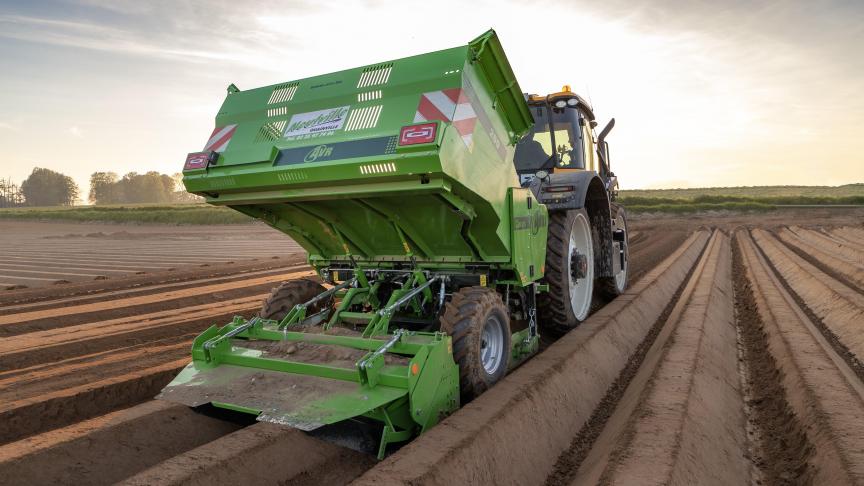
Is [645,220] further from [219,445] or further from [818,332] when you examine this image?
[219,445]

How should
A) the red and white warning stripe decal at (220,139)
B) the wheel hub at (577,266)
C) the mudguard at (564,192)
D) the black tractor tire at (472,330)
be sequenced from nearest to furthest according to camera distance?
the black tractor tire at (472,330) < the red and white warning stripe decal at (220,139) < the mudguard at (564,192) < the wheel hub at (577,266)

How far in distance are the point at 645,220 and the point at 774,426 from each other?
41.2 metres

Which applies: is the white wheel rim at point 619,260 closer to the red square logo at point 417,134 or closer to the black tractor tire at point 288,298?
the black tractor tire at point 288,298

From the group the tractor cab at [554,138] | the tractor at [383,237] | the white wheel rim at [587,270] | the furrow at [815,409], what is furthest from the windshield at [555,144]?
the furrow at [815,409]

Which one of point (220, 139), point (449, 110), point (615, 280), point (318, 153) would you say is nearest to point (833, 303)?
point (615, 280)

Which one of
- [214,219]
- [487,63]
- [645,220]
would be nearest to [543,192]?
[487,63]

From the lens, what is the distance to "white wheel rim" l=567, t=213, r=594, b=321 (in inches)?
244

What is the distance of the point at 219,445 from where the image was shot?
2949 millimetres

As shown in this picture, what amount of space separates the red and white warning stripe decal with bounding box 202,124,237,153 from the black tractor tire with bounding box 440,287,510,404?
216cm

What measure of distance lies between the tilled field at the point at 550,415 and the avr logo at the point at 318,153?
1769 millimetres

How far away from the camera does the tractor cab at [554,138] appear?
21.4 feet

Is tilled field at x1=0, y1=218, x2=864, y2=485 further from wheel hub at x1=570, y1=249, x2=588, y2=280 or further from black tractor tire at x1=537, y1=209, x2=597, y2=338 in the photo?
wheel hub at x1=570, y1=249, x2=588, y2=280

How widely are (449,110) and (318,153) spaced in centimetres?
96

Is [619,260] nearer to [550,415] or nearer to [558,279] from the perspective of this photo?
[558,279]
